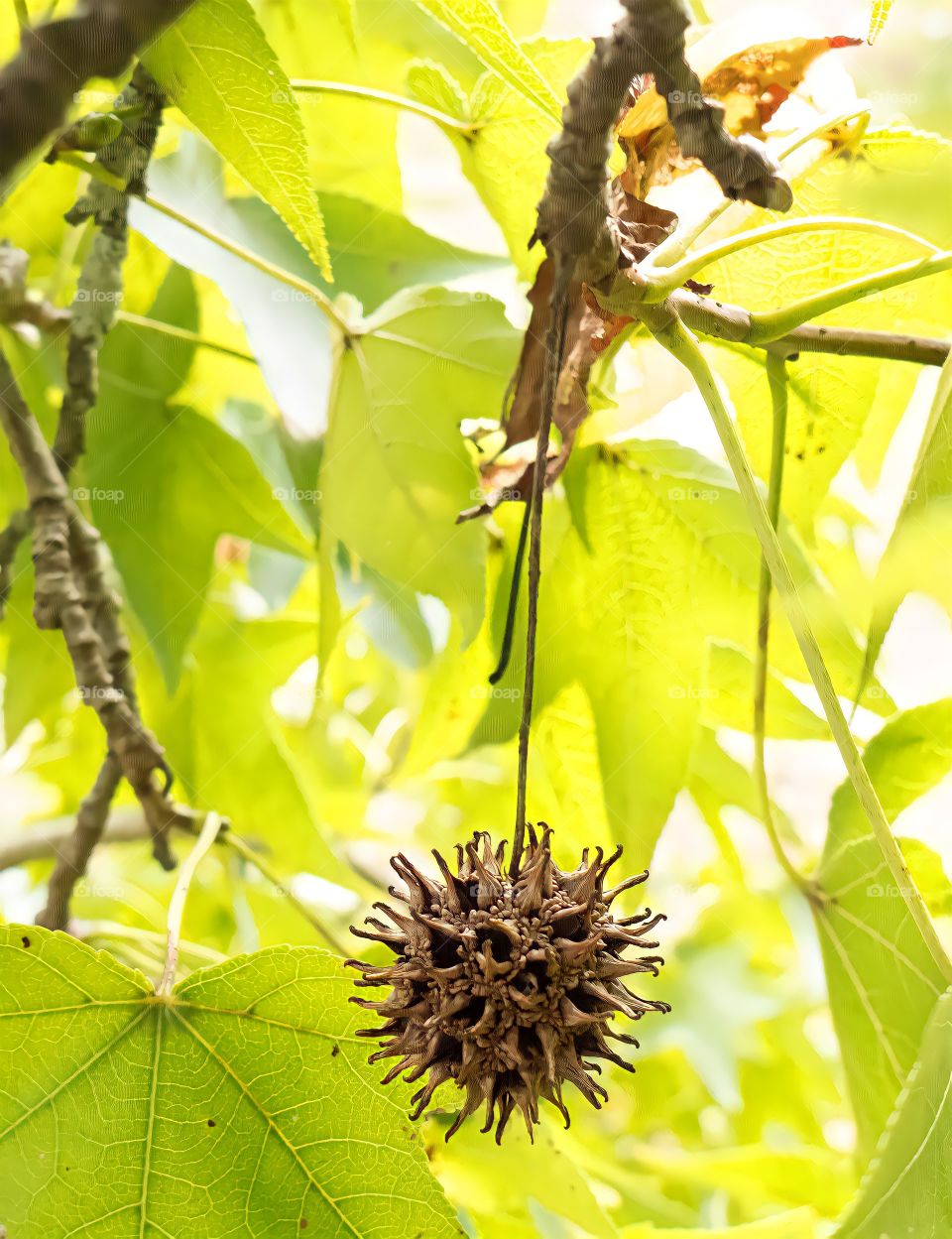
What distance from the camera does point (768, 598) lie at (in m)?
0.51

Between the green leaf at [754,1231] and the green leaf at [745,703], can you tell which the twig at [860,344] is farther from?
the green leaf at [754,1231]

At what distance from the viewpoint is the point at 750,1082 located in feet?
3.49

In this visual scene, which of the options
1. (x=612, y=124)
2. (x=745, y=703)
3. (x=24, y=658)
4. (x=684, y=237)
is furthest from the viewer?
(x=24, y=658)

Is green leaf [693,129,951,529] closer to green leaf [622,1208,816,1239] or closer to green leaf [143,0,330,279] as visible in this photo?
green leaf [143,0,330,279]

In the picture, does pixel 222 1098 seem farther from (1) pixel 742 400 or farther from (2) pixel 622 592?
(1) pixel 742 400

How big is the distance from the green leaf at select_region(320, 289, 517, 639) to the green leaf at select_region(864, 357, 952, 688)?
213mm

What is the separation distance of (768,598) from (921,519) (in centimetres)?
10

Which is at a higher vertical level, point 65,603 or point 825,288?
point 825,288

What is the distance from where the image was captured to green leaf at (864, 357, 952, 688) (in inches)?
16.1

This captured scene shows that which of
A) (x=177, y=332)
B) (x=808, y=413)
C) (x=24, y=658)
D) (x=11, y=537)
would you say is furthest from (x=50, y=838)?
(x=808, y=413)

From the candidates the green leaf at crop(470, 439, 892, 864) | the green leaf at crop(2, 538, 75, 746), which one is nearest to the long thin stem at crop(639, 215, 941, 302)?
the green leaf at crop(470, 439, 892, 864)

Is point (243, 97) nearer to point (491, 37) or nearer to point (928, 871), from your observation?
point (491, 37)

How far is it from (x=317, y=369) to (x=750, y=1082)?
0.85 meters

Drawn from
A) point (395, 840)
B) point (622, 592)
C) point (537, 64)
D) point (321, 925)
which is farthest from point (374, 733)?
point (537, 64)
